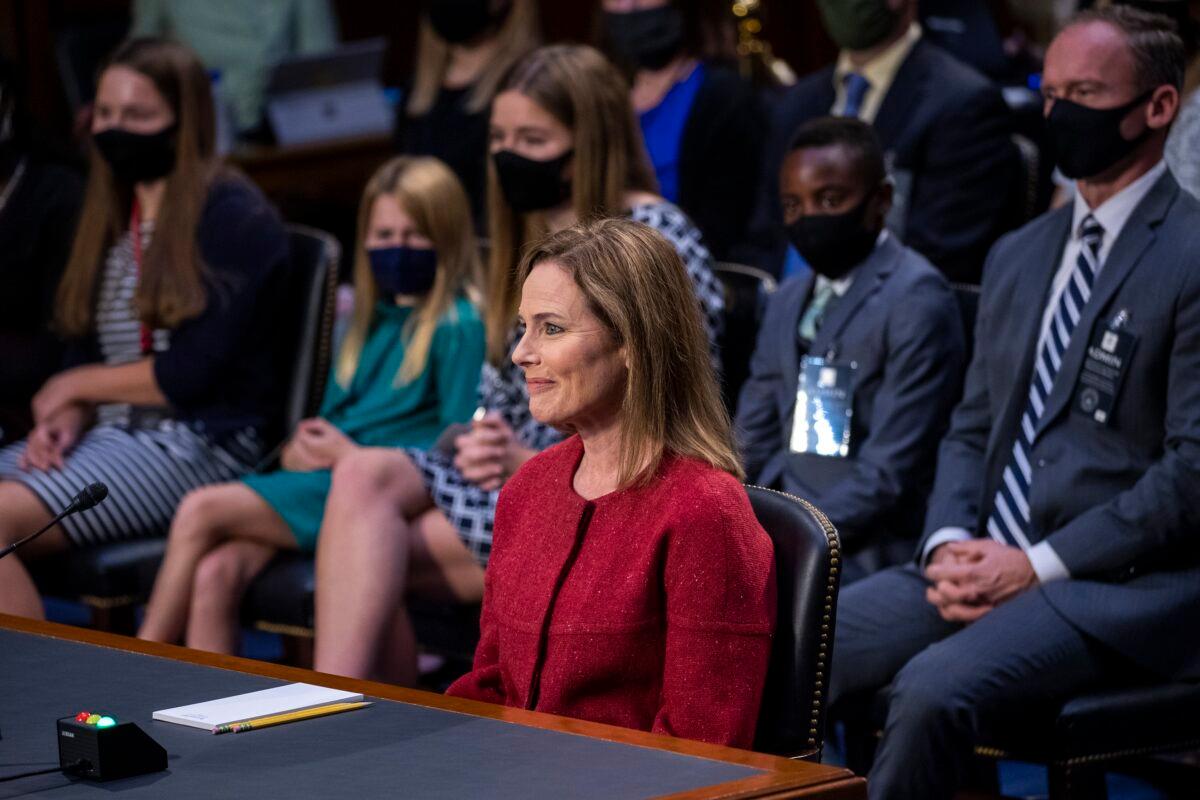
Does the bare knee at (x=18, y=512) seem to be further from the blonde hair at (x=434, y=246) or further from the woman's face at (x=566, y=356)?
the woman's face at (x=566, y=356)

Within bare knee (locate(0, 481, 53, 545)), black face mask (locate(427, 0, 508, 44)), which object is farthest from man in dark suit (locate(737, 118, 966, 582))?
black face mask (locate(427, 0, 508, 44))

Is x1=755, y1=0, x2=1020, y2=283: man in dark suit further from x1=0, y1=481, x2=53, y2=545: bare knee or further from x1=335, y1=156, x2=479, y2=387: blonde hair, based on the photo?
x1=0, y1=481, x2=53, y2=545: bare knee

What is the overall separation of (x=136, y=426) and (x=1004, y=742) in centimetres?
232

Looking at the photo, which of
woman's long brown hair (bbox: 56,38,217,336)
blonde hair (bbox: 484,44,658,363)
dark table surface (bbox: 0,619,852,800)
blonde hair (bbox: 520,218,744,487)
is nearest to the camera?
dark table surface (bbox: 0,619,852,800)

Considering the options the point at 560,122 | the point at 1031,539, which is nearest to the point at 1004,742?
the point at 1031,539

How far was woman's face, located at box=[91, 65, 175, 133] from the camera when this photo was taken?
4.29 meters

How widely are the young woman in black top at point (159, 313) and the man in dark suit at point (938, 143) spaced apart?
146cm

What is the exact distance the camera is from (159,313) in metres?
4.23

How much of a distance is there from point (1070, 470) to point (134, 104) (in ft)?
8.06

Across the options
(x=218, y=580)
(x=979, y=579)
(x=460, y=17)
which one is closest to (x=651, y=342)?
(x=979, y=579)

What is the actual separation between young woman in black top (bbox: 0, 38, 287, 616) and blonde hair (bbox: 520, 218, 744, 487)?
206 cm

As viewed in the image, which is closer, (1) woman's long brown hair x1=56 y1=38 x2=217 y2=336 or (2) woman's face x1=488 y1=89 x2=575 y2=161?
(2) woman's face x1=488 y1=89 x2=575 y2=161

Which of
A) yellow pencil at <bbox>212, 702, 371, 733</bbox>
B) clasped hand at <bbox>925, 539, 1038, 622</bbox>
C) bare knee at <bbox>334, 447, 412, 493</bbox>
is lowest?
clasped hand at <bbox>925, 539, 1038, 622</bbox>

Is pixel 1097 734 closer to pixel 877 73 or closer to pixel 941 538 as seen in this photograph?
pixel 941 538
